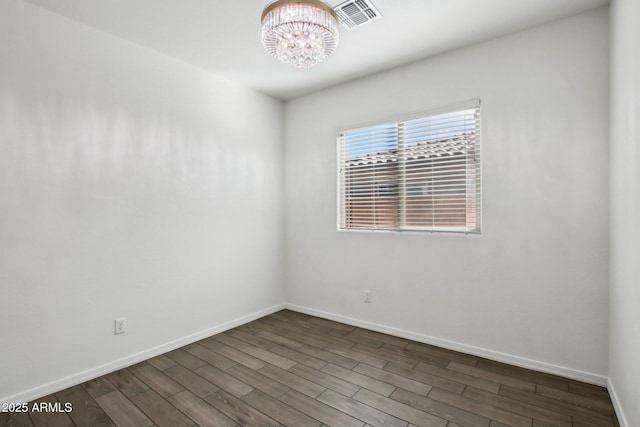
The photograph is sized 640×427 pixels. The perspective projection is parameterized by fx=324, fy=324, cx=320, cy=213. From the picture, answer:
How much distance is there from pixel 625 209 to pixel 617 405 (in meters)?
1.21

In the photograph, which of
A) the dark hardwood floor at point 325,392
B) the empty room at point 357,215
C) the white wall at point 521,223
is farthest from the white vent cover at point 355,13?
the dark hardwood floor at point 325,392

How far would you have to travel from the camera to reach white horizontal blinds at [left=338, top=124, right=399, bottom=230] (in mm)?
3338

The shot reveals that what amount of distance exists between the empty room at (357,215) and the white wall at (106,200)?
0.05ft

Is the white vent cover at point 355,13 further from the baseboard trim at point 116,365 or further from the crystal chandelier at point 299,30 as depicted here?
the baseboard trim at point 116,365

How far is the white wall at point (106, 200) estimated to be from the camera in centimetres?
216

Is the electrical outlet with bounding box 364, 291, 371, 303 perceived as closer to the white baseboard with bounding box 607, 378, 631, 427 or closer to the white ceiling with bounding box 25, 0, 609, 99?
the white baseboard with bounding box 607, 378, 631, 427

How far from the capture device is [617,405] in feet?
6.47

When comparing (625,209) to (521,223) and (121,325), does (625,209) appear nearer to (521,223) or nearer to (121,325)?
(521,223)

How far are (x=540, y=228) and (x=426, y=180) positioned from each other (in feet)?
3.28

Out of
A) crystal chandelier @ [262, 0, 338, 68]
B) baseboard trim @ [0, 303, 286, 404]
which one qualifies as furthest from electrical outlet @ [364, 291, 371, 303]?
crystal chandelier @ [262, 0, 338, 68]

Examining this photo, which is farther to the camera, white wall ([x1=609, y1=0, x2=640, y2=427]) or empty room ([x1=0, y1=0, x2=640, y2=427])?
empty room ([x1=0, y1=0, x2=640, y2=427])

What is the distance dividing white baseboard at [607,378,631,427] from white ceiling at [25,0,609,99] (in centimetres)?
261

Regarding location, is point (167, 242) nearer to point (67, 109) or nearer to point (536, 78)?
point (67, 109)

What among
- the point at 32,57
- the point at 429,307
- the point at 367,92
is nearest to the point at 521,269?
the point at 429,307
